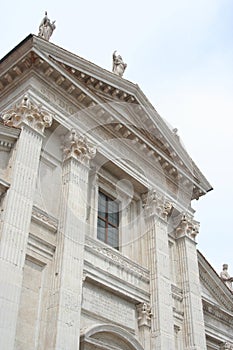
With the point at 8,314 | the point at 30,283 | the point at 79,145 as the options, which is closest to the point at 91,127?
the point at 79,145

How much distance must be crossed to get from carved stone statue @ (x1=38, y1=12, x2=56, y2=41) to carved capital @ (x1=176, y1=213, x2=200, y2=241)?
28.2 feet

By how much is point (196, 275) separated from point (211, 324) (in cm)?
268

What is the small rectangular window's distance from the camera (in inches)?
624

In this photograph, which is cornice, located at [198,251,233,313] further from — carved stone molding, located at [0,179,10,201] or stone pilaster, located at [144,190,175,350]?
carved stone molding, located at [0,179,10,201]

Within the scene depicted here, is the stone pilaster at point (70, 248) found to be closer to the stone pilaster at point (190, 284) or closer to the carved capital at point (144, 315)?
the carved capital at point (144, 315)

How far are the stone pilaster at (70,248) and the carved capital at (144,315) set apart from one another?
3249 millimetres

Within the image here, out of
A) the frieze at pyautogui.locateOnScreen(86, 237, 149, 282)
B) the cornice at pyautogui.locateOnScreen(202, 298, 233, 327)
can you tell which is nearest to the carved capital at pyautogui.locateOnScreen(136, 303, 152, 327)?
the frieze at pyautogui.locateOnScreen(86, 237, 149, 282)

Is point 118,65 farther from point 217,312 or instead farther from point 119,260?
point 217,312

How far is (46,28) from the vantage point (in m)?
16.1

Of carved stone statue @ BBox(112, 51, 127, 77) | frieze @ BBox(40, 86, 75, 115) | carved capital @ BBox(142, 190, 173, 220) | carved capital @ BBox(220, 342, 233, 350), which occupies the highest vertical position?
carved stone statue @ BBox(112, 51, 127, 77)

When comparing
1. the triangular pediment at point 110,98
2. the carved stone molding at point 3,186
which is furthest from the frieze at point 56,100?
the carved stone molding at point 3,186

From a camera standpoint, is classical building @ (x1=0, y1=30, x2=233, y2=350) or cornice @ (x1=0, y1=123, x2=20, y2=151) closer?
classical building @ (x1=0, y1=30, x2=233, y2=350)

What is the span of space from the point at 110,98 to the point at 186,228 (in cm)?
599

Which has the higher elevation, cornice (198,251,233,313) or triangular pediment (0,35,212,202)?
triangular pediment (0,35,212,202)
